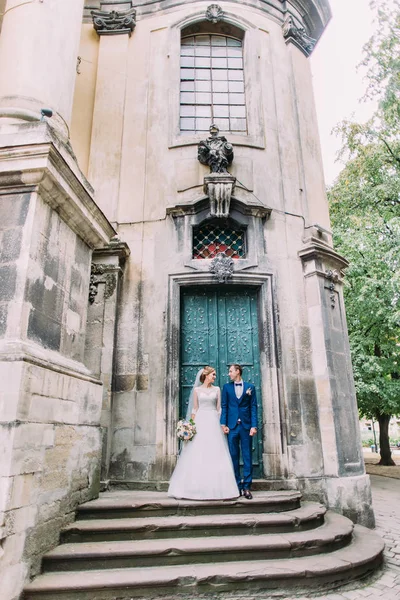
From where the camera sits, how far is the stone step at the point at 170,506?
16.2ft

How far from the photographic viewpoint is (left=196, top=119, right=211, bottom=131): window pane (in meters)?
9.22

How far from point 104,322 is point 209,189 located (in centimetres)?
322

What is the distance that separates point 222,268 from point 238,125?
383 cm

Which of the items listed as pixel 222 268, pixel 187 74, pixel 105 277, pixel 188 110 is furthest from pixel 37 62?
pixel 187 74

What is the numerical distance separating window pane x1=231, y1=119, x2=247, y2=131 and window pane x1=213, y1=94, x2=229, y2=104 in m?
0.56

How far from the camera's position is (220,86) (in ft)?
31.8

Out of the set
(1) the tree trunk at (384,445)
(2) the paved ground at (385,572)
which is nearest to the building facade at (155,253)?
(2) the paved ground at (385,572)

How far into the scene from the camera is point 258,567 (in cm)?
422

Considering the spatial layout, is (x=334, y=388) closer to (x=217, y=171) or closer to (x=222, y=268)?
(x=222, y=268)

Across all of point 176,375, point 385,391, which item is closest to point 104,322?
point 176,375

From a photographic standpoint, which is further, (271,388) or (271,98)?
(271,98)

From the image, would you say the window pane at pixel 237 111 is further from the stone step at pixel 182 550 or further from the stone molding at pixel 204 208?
the stone step at pixel 182 550

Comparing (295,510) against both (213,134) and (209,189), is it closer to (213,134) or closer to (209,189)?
(209,189)

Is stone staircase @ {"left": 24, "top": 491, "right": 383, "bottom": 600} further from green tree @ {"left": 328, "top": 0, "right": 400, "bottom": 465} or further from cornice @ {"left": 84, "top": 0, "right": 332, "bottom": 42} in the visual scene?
cornice @ {"left": 84, "top": 0, "right": 332, "bottom": 42}
